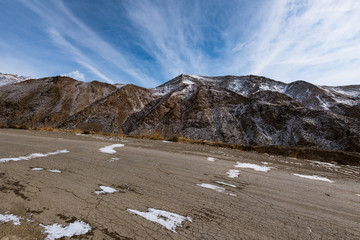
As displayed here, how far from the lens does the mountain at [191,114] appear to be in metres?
22.1

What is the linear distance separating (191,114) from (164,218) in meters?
27.5

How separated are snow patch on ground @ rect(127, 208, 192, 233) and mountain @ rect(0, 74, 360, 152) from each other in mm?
22140

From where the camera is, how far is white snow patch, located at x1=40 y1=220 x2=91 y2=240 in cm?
161

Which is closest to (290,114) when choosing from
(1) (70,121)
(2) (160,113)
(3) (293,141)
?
(3) (293,141)

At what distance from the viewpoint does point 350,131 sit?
20031 millimetres

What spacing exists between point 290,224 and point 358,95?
7218 cm

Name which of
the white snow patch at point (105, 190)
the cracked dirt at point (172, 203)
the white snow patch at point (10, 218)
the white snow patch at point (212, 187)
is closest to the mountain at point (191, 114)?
the cracked dirt at point (172, 203)

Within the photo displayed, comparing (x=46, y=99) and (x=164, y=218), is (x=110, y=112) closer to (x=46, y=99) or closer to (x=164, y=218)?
(x=46, y=99)

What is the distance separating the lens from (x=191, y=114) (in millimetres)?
29391

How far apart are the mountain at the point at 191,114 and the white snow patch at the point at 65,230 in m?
22.7

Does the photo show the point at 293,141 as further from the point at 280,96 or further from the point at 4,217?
the point at 4,217

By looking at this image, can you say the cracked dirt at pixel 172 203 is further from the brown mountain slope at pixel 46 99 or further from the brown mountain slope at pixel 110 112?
the brown mountain slope at pixel 46 99

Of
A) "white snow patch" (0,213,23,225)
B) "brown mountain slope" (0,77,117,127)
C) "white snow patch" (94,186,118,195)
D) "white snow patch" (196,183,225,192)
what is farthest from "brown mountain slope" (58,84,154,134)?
"white snow patch" (0,213,23,225)

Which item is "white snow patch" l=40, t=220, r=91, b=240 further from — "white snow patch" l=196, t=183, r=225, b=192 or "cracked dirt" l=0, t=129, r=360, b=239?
"white snow patch" l=196, t=183, r=225, b=192
